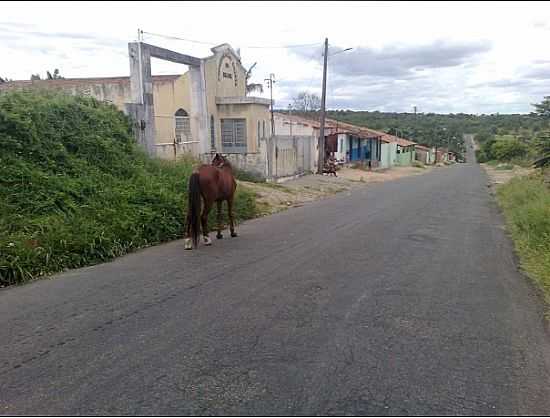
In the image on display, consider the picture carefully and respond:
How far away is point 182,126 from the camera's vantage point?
20.4m

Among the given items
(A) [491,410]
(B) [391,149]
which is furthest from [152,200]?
(B) [391,149]

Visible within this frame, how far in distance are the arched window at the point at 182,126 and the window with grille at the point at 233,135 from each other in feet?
6.83

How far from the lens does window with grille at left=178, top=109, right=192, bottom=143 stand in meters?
20.1

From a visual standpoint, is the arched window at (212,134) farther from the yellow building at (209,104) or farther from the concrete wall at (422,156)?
the concrete wall at (422,156)

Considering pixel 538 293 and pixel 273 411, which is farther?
pixel 538 293

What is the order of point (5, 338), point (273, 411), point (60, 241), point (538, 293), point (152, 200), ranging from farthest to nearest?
point (152, 200), point (60, 241), point (538, 293), point (5, 338), point (273, 411)

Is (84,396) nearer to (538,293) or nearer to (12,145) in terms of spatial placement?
(538,293)

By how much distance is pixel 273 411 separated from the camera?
3.25m

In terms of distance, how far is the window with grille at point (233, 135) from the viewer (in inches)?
874

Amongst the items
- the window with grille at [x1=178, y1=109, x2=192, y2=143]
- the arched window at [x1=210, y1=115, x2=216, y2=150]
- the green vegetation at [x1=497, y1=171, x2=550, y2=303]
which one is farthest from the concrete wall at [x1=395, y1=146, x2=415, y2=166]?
the green vegetation at [x1=497, y1=171, x2=550, y2=303]

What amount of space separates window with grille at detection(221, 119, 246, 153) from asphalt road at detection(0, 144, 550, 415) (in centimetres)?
1460

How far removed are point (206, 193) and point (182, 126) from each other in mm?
11935

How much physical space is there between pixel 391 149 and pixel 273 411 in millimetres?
57154

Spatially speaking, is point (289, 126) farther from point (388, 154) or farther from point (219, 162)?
point (219, 162)
